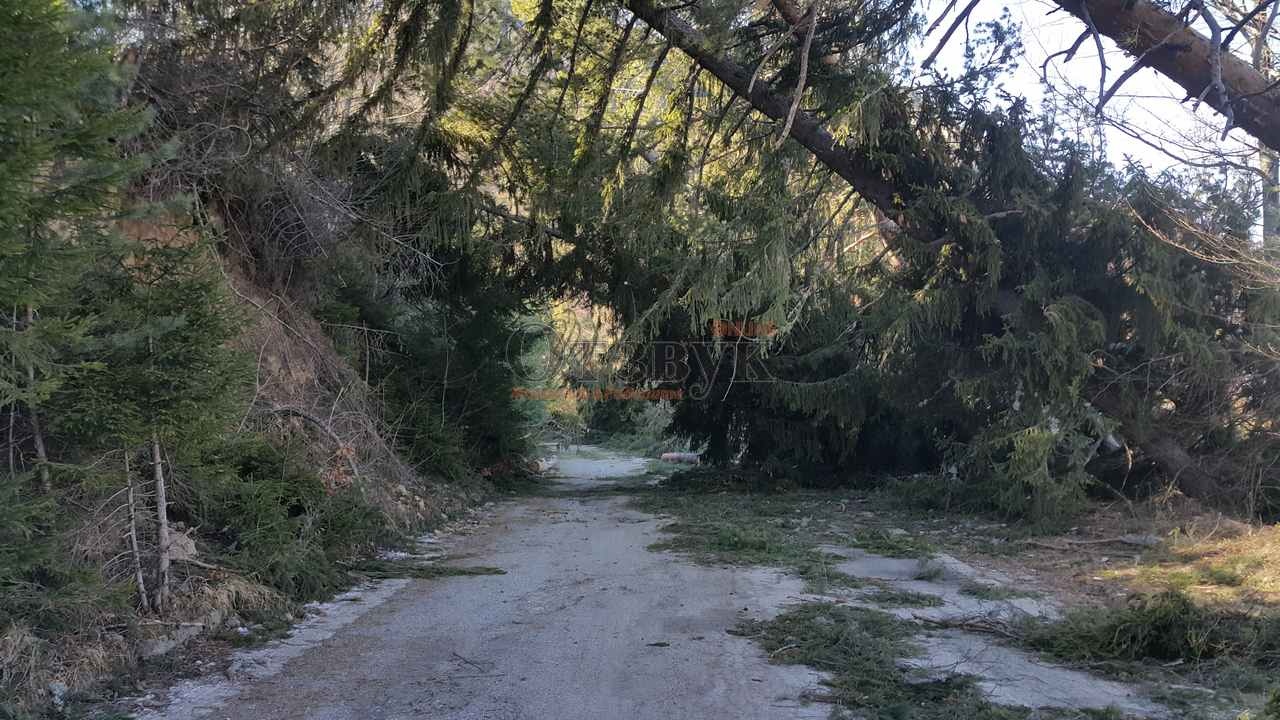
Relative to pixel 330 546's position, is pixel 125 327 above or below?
above

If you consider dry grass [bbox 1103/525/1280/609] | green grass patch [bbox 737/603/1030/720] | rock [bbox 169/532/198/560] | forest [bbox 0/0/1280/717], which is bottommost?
dry grass [bbox 1103/525/1280/609]

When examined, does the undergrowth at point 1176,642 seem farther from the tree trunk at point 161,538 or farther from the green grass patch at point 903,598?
the tree trunk at point 161,538

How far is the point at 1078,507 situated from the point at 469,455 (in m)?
11.2

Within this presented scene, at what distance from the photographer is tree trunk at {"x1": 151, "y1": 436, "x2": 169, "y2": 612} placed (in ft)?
20.7

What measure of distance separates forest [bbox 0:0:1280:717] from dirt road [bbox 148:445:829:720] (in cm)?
89

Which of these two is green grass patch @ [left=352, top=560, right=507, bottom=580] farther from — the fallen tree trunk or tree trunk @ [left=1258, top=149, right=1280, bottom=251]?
tree trunk @ [left=1258, top=149, right=1280, bottom=251]

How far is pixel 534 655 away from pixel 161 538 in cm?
277

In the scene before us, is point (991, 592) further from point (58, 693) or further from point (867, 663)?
point (58, 693)

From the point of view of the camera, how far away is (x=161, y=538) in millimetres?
6418

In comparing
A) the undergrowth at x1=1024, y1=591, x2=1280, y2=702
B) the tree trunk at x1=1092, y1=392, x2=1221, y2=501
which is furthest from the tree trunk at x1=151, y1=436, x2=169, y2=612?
the tree trunk at x1=1092, y1=392, x2=1221, y2=501

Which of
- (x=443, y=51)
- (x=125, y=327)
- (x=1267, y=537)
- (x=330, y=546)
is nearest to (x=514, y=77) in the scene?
(x=443, y=51)

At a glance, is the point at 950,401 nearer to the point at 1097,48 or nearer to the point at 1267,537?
the point at 1267,537

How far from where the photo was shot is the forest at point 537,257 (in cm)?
570

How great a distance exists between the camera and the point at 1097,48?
6.09 metres
